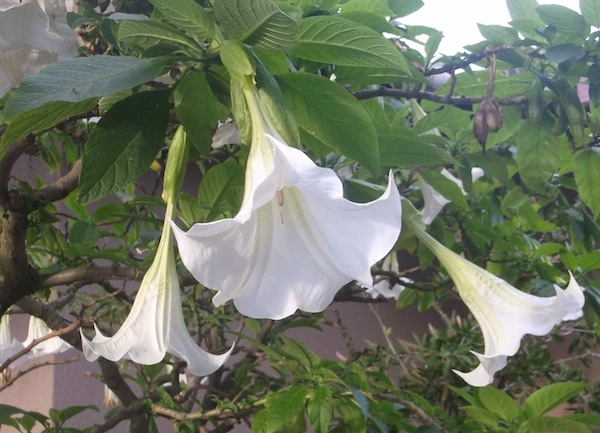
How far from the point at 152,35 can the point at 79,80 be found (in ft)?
0.26

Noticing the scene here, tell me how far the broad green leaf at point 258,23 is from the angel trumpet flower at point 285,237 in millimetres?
37

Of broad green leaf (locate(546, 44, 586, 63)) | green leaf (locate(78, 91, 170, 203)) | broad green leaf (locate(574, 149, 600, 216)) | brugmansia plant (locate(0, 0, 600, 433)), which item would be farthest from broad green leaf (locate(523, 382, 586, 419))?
green leaf (locate(78, 91, 170, 203))

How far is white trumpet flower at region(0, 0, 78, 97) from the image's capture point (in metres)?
0.57

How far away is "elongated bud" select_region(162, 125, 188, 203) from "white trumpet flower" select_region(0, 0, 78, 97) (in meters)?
0.22

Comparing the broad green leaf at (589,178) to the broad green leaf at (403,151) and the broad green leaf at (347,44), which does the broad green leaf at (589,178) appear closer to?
the broad green leaf at (403,151)

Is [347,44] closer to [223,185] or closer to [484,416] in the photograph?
[223,185]

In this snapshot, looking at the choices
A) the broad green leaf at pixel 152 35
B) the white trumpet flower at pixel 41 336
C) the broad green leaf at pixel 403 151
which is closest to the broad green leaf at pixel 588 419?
the broad green leaf at pixel 403 151

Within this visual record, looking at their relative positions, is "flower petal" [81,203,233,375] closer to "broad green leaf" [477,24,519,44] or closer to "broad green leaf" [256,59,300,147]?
"broad green leaf" [256,59,300,147]

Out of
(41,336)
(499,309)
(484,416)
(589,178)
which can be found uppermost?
(499,309)

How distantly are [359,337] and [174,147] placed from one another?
2.02 metres

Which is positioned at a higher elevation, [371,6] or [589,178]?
[371,6]

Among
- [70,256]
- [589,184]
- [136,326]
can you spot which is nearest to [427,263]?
[589,184]

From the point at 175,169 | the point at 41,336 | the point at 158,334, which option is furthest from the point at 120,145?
the point at 41,336

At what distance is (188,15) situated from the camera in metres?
0.40
